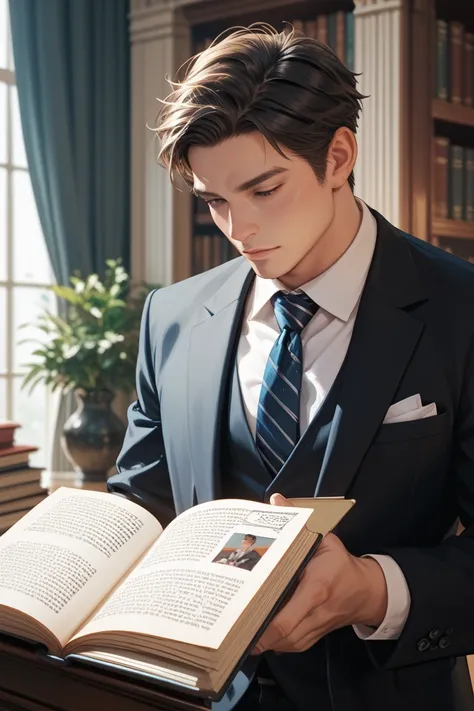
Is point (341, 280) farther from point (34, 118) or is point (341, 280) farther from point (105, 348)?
point (34, 118)

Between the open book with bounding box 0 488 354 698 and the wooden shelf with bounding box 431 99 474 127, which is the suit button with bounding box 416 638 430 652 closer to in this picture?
the open book with bounding box 0 488 354 698

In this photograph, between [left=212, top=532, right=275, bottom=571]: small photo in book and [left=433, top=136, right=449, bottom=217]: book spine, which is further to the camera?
[left=433, top=136, right=449, bottom=217]: book spine

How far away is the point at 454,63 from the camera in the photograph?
3.80 m

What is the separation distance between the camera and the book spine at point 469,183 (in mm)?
3895

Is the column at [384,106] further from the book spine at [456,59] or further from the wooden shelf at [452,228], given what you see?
the book spine at [456,59]

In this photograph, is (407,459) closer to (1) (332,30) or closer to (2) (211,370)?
(2) (211,370)

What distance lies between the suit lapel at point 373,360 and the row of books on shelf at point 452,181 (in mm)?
2650

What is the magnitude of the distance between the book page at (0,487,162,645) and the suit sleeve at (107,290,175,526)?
0.19 metres

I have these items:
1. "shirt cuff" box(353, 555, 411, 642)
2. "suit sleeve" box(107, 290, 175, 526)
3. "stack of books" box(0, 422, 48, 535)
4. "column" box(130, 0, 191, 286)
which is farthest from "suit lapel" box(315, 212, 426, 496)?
"column" box(130, 0, 191, 286)

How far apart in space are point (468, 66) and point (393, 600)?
3.29 m

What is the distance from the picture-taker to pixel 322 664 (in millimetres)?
1174

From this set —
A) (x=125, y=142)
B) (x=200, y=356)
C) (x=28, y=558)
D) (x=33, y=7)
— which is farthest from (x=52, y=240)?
(x=28, y=558)

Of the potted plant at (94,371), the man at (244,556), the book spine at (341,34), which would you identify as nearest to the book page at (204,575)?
the man at (244,556)

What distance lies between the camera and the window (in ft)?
13.5
